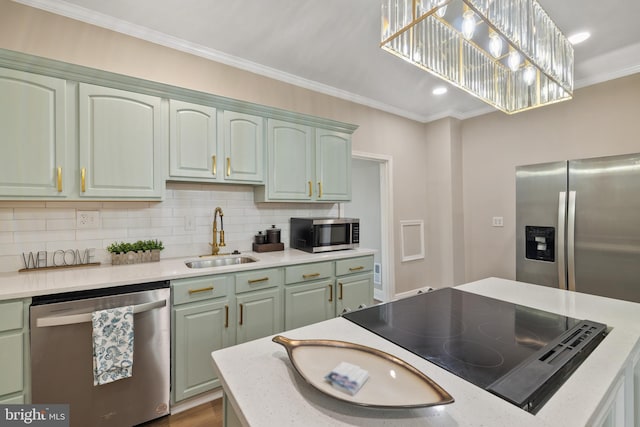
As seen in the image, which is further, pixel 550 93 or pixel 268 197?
pixel 268 197

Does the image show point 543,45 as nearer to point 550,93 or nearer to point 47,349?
point 550,93

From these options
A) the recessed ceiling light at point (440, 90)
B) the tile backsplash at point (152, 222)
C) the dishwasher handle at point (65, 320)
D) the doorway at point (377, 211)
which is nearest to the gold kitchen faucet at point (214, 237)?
the tile backsplash at point (152, 222)

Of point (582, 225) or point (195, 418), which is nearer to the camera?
point (195, 418)

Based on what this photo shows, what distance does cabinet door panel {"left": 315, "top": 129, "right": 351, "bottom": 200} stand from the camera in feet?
9.43

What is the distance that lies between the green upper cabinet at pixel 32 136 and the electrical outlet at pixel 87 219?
31 centimetres

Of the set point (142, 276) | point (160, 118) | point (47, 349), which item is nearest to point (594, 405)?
point (142, 276)

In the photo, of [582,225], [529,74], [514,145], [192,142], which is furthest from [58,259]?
[514,145]

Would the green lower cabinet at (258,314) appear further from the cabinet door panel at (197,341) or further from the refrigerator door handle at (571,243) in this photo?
the refrigerator door handle at (571,243)

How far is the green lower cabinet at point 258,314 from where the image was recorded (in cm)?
206

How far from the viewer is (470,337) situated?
3.27 feet

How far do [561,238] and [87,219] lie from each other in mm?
3753

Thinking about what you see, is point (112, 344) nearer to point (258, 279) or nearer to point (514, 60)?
point (258, 279)

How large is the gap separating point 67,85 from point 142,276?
1.26 meters

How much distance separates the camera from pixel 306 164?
9.11 ft
